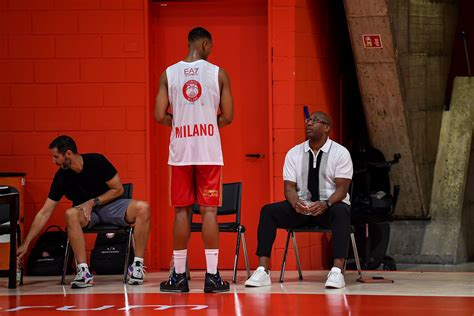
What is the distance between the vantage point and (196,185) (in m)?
6.76

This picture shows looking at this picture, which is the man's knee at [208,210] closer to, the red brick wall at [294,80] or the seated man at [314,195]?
the seated man at [314,195]

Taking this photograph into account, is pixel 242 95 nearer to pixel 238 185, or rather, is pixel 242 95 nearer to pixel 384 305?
pixel 238 185

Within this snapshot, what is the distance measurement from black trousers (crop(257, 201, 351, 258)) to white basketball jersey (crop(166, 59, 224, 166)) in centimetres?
77

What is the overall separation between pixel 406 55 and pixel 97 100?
3057 millimetres

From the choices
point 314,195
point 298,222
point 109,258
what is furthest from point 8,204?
point 314,195

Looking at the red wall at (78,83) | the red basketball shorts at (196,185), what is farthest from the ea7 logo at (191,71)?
the red wall at (78,83)

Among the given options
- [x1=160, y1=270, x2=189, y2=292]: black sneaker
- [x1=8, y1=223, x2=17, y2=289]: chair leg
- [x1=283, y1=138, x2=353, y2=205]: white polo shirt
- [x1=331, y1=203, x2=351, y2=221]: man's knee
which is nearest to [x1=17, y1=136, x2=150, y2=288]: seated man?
[x1=8, y1=223, x2=17, y2=289]: chair leg

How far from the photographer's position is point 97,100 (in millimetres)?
8688

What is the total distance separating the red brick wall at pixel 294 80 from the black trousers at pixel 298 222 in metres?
1.25

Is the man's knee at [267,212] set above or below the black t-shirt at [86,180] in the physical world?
below

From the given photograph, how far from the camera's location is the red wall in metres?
8.66

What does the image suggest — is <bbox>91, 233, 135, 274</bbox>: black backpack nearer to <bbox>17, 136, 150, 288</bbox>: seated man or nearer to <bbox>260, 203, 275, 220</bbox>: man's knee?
<bbox>17, 136, 150, 288</bbox>: seated man

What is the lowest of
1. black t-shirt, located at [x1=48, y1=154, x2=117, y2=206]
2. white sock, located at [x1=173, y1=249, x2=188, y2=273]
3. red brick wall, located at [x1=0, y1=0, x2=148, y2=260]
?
white sock, located at [x1=173, y1=249, x2=188, y2=273]

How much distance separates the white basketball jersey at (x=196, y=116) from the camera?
21.7 ft
